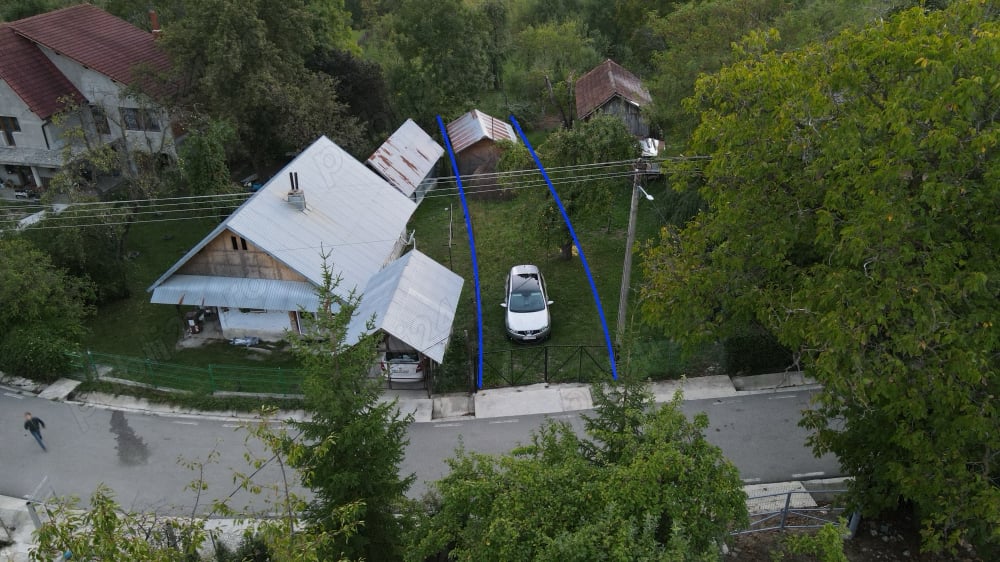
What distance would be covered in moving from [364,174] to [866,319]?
21.6 meters

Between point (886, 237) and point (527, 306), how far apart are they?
519 inches

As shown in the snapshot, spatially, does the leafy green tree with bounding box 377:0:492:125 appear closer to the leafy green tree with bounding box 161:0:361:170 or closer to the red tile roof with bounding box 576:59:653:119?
the red tile roof with bounding box 576:59:653:119

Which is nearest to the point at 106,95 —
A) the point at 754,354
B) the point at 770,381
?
the point at 754,354

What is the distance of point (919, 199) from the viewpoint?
11578 millimetres

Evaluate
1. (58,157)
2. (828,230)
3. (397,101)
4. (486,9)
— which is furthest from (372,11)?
(828,230)

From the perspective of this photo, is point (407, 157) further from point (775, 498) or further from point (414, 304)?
point (775, 498)

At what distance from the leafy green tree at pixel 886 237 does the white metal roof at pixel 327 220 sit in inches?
478

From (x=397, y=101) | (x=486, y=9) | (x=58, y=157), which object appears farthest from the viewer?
(x=486, y=9)

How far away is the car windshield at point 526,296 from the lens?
930 inches

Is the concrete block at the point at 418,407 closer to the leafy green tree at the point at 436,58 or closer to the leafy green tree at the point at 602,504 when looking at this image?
the leafy green tree at the point at 602,504

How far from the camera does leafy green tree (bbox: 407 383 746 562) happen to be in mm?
9164

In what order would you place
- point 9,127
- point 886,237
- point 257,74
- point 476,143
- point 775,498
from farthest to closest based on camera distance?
1. point 476,143
2. point 9,127
3. point 257,74
4. point 775,498
5. point 886,237

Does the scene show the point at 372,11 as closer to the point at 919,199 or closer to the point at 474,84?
the point at 474,84

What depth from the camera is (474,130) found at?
3728cm
